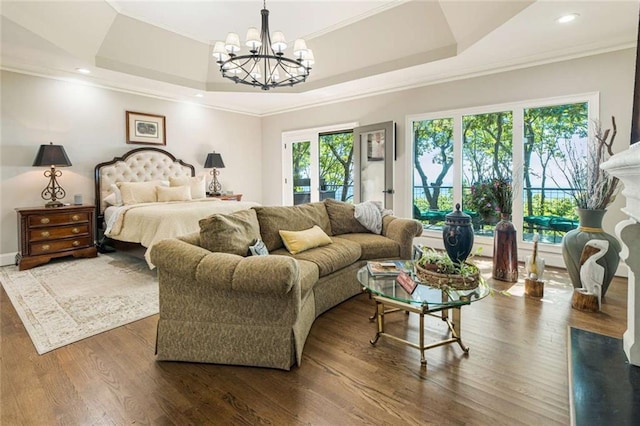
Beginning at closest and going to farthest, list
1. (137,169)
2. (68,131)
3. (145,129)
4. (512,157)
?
1. (512,157)
2. (68,131)
3. (137,169)
4. (145,129)

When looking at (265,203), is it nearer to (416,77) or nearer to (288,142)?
(288,142)

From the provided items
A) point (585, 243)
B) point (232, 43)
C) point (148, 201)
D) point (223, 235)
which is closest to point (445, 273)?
point (223, 235)

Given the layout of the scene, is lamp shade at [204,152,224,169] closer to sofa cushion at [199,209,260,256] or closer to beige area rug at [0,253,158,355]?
beige area rug at [0,253,158,355]

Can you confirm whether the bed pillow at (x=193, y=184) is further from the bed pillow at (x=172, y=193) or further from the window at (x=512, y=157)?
the window at (x=512, y=157)

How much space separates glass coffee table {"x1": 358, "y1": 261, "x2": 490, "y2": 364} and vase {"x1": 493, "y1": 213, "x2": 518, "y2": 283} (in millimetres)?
1595

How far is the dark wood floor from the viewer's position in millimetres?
1577

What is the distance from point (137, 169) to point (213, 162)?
4.35 ft

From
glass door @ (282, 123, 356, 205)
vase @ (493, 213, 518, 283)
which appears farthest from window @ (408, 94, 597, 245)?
glass door @ (282, 123, 356, 205)

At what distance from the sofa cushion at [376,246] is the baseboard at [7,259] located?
444 centimetres

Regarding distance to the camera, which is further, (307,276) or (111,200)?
(111,200)

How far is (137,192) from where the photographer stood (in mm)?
4918

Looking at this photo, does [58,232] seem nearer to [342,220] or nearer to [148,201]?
[148,201]

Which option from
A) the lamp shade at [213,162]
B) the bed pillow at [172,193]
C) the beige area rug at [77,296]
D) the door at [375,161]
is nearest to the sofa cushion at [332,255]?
the beige area rug at [77,296]

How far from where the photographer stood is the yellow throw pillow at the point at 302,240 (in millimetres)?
2859
